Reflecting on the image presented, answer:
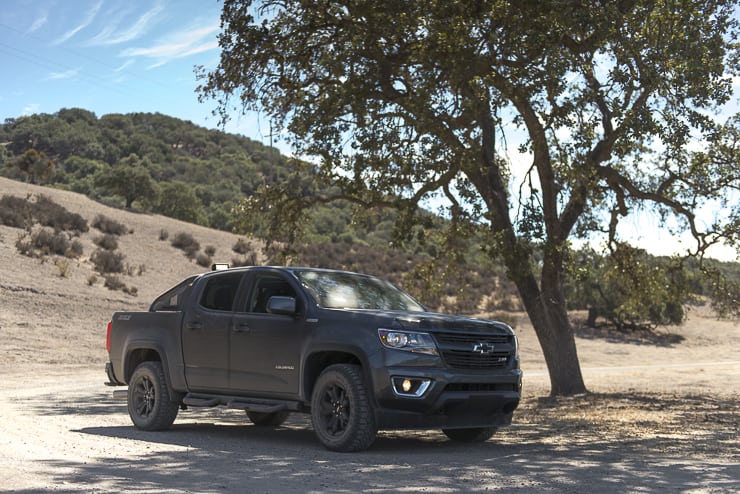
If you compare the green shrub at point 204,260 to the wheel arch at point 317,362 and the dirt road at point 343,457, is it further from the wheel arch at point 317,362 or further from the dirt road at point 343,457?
the wheel arch at point 317,362

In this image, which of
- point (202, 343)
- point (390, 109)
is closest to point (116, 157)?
point (390, 109)

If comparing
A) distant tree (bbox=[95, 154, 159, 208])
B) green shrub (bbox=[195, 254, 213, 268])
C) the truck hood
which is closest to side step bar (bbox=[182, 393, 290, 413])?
the truck hood

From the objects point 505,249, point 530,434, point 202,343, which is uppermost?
point 505,249

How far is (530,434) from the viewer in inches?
463

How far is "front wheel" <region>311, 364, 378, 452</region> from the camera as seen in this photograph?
8.97m

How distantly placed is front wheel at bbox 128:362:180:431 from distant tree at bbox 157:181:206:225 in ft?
158

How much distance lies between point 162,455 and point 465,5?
9.20 m

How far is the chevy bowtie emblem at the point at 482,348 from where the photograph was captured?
944 centimetres

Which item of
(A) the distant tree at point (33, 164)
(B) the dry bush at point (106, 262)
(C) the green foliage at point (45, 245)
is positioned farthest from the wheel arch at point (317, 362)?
(A) the distant tree at point (33, 164)

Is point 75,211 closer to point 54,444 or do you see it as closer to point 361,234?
point 361,234

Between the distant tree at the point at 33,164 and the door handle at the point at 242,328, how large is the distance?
48.2 metres

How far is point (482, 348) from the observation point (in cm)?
952

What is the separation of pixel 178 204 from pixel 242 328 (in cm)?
5030

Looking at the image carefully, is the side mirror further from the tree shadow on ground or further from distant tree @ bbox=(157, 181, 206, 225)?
distant tree @ bbox=(157, 181, 206, 225)
